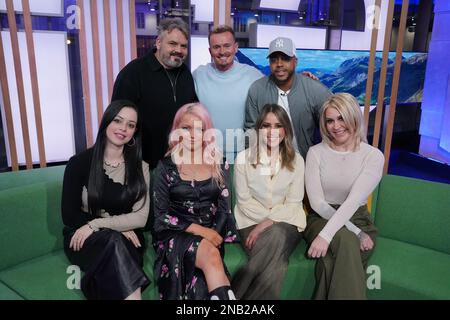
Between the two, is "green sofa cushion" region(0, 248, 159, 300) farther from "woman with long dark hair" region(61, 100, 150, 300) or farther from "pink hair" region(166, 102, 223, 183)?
"pink hair" region(166, 102, 223, 183)

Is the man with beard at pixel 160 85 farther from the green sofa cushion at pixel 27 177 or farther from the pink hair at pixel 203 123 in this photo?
the green sofa cushion at pixel 27 177

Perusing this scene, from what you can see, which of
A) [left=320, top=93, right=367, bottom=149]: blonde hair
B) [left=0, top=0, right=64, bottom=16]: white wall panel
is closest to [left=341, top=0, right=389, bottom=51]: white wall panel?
[left=320, top=93, right=367, bottom=149]: blonde hair

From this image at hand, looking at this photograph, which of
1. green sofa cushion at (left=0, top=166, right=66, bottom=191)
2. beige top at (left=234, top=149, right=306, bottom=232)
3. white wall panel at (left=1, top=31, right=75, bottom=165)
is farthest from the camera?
white wall panel at (left=1, top=31, right=75, bottom=165)

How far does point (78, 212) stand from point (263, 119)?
1066 millimetres

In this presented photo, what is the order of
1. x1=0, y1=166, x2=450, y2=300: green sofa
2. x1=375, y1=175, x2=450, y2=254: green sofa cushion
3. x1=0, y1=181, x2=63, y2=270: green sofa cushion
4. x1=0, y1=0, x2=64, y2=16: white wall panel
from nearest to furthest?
x1=0, y1=166, x2=450, y2=300: green sofa → x1=0, y1=181, x2=63, y2=270: green sofa cushion → x1=375, y1=175, x2=450, y2=254: green sofa cushion → x1=0, y1=0, x2=64, y2=16: white wall panel

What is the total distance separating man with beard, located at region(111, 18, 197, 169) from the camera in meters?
2.32

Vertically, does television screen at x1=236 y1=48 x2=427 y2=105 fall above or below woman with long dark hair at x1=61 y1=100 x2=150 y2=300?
above

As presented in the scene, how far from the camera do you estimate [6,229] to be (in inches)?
79.0

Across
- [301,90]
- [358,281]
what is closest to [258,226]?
[358,281]

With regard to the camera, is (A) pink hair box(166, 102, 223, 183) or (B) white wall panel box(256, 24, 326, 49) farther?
(B) white wall panel box(256, 24, 326, 49)

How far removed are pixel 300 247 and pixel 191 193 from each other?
70 centimetres

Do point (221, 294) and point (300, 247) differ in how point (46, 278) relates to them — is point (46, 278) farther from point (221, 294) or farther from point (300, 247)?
point (300, 247)

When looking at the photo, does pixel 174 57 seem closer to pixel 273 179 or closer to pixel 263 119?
pixel 263 119

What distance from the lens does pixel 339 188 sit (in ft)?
7.09
